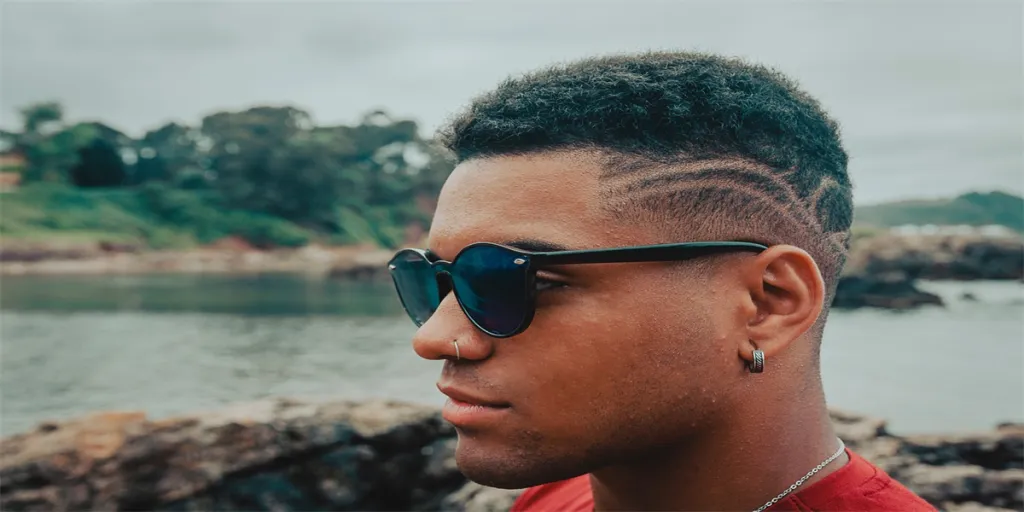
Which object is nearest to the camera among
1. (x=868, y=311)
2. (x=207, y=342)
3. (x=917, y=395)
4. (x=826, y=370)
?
(x=917, y=395)

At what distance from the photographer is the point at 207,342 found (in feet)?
56.6

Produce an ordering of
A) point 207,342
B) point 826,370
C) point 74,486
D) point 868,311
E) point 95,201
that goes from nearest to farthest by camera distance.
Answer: point 74,486 → point 826,370 → point 207,342 → point 868,311 → point 95,201

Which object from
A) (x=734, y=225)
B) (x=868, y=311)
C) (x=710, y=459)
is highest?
(x=734, y=225)

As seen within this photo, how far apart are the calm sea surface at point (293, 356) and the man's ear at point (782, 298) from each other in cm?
524

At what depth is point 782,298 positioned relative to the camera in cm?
160

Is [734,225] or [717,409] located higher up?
[734,225]

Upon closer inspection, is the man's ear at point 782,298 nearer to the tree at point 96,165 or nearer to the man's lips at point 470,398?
the man's lips at point 470,398

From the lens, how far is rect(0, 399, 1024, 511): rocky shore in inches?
186

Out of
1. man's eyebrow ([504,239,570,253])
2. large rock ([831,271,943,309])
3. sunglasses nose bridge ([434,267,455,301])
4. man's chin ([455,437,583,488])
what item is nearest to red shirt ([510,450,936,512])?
man's chin ([455,437,583,488])

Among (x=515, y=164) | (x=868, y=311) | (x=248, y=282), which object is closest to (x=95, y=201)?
(x=248, y=282)

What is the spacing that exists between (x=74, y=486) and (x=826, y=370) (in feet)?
36.7

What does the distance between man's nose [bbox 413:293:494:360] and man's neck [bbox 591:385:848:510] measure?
1.43 ft

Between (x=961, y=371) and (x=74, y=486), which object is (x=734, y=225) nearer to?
(x=74, y=486)

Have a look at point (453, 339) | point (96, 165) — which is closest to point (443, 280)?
point (453, 339)
